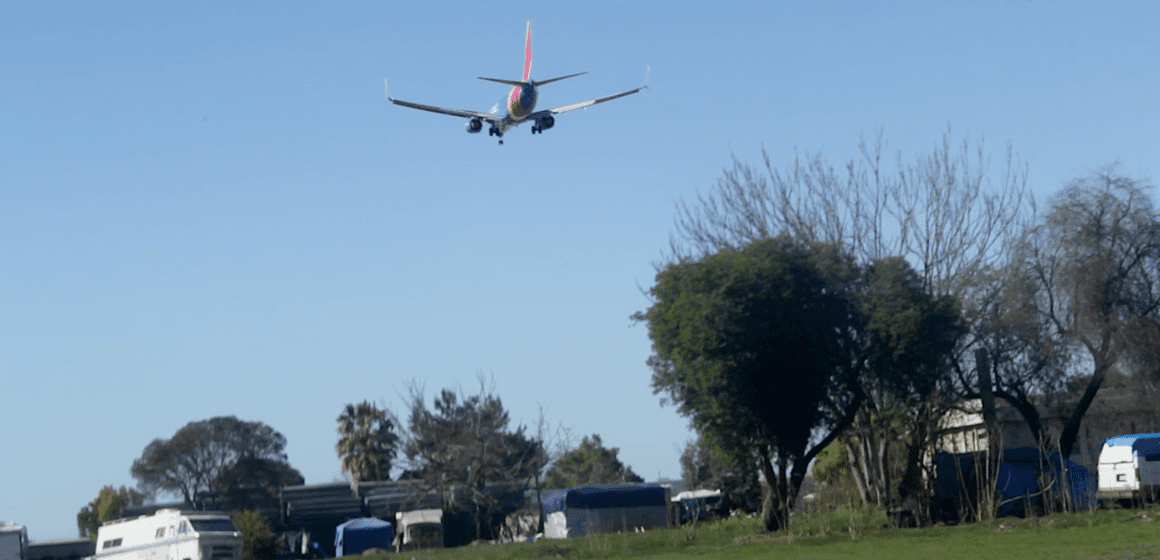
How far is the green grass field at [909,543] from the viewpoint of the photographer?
21734mm

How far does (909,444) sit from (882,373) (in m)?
3.27

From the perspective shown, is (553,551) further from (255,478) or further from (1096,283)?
(255,478)

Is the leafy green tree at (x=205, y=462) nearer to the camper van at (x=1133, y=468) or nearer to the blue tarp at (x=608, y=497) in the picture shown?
the blue tarp at (x=608, y=497)

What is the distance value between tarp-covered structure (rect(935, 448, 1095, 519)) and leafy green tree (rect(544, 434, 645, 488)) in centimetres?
3921

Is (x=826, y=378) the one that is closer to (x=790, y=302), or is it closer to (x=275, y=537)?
(x=790, y=302)

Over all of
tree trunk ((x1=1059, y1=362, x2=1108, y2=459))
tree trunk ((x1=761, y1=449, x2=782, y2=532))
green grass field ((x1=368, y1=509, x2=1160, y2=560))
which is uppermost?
tree trunk ((x1=1059, y1=362, x2=1108, y2=459))

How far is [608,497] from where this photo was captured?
4572 centimetres

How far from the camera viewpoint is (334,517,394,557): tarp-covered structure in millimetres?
51062

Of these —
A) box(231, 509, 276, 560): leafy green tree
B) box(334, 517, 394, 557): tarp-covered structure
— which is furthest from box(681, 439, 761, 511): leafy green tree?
box(231, 509, 276, 560): leafy green tree

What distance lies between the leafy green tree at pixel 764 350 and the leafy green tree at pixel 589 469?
127 feet

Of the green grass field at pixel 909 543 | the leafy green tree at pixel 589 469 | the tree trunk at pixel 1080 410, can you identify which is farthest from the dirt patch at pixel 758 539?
the leafy green tree at pixel 589 469

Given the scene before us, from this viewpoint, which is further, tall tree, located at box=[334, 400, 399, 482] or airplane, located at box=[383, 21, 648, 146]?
tall tree, located at box=[334, 400, 399, 482]

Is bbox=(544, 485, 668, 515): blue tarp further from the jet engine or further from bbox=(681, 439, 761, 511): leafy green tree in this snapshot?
the jet engine

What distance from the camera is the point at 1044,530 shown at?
27.6 meters
